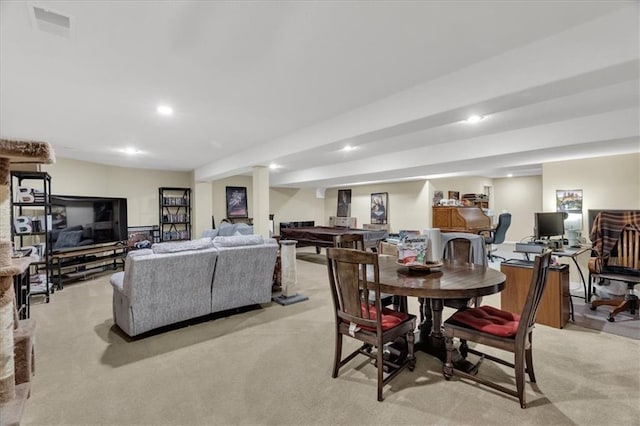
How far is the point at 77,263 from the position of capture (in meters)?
5.40

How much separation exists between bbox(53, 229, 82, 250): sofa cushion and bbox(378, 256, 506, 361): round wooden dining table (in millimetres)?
5565

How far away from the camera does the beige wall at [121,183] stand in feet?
20.0

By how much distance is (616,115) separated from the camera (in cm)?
355

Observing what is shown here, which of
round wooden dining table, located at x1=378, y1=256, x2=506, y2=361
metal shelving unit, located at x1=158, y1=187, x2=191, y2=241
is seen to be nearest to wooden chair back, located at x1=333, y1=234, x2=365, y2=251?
round wooden dining table, located at x1=378, y1=256, x2=506, y2=361

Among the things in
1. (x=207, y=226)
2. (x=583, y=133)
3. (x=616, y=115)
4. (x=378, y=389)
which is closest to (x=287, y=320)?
(x=378, y=389)

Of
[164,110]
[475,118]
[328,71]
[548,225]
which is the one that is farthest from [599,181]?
[164,110]

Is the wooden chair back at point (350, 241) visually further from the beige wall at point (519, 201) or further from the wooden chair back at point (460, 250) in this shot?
the beige wall at point (519, 201)

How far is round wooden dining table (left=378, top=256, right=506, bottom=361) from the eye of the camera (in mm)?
2021

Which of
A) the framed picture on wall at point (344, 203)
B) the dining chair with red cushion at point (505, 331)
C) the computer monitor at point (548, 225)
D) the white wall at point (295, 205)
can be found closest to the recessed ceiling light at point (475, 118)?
the dining chair with red cushion at point (505, 331)

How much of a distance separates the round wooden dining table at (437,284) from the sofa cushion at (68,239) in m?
5.57

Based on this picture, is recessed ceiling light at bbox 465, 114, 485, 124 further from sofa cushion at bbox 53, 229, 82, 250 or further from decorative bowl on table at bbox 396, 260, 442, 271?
sofa cushion at bbox 53, 229, 82, 250

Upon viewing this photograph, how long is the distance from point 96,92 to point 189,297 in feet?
7.04

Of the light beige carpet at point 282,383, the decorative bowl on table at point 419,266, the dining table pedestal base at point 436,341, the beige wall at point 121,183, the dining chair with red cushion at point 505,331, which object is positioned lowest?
the light beige carpet at point 282,383

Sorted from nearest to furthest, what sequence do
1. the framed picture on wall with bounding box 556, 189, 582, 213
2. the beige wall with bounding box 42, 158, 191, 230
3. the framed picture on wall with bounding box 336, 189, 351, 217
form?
the framed picture on wall with bounding box 556, 189, 582, 213, the beige wall with bounding box 42, 158, 191, 230, the framed picture on wall with bounding box 336, 189, 351, 217
